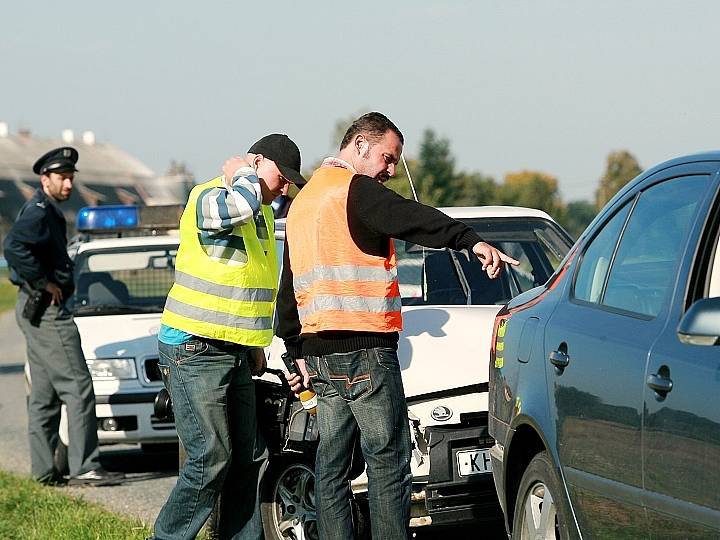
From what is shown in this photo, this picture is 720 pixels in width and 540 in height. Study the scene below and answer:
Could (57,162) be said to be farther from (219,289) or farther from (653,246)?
(653,246)

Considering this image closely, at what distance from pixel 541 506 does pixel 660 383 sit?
1259mm

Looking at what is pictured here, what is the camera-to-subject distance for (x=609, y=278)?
5074 millimetres

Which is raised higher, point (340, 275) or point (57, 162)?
point (57, 162)

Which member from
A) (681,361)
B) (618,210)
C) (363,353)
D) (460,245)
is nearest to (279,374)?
(363,353)

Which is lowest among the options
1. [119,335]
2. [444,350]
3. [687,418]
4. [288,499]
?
[288,499]

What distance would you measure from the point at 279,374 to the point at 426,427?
78 centimetres

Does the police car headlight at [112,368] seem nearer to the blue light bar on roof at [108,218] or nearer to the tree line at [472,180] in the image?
the blue light bar on roof at [108,218]

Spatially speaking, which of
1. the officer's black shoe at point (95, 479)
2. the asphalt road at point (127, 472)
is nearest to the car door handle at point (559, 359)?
the asphalt road at point (127, 472)

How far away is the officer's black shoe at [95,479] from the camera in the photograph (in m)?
9.95

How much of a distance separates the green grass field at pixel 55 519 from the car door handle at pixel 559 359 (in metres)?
3.08

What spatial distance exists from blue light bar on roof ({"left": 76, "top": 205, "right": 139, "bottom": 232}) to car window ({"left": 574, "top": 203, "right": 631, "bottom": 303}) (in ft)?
27.3

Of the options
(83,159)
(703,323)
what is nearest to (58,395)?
(703,323)

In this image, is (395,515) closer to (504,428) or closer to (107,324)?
(504,428)

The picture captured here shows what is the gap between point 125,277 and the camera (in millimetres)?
12008
